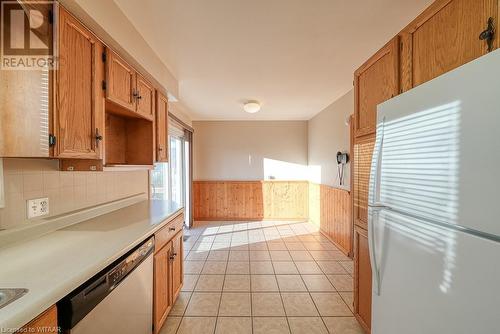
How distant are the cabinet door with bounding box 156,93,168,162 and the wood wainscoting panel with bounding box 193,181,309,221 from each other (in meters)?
2.88

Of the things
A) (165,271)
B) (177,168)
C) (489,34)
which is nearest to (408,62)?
(489,34)

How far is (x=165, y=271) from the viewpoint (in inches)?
73.0

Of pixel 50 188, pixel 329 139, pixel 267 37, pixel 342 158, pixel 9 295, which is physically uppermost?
pixel 267 37

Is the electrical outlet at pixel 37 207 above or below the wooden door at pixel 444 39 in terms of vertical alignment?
below

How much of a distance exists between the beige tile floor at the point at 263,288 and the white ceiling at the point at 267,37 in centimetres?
241

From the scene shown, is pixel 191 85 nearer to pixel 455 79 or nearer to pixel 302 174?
pixel 455 79

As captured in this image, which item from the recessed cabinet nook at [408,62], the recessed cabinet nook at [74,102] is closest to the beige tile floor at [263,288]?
the recessed cabinet nook at [408,62]

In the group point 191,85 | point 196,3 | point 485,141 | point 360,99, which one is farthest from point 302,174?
point 485,141

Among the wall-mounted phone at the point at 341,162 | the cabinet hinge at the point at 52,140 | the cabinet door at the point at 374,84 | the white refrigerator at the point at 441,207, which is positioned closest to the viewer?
the white refrigerator at the point at 441,207

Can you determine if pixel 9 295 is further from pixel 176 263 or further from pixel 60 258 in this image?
pixel 176 263

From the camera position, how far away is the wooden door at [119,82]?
1.60 metres

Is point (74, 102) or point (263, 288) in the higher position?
point (74, 102)

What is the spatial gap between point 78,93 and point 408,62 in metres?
1.90

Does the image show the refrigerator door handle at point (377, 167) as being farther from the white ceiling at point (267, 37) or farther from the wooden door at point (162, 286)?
the wooden door at point (162, 286)
